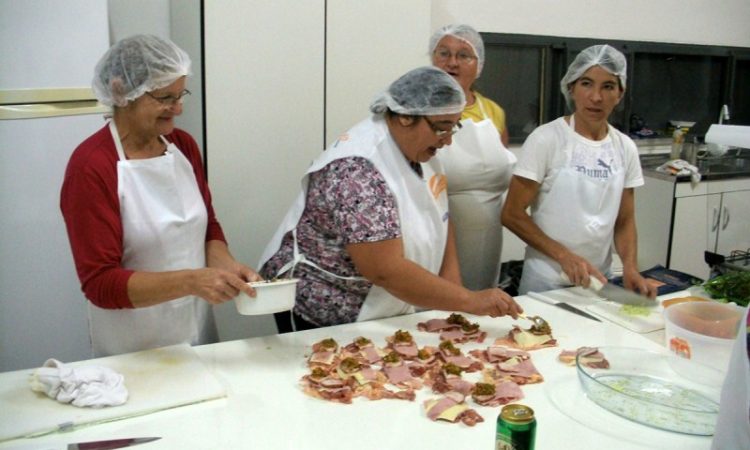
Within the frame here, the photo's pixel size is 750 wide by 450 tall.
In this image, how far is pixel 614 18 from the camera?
156 inches

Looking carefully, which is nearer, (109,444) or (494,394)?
(109,444)

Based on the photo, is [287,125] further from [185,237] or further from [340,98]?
[185,237]

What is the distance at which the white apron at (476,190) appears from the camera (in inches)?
91.1

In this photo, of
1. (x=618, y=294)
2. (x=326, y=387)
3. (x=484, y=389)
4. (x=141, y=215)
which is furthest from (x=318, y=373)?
(x=618, y=294)

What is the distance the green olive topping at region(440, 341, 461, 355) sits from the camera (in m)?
1.60

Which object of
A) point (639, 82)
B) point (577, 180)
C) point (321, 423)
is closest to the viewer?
point (321, 423)

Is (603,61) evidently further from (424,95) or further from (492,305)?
(492,305)

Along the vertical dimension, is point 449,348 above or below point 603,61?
below

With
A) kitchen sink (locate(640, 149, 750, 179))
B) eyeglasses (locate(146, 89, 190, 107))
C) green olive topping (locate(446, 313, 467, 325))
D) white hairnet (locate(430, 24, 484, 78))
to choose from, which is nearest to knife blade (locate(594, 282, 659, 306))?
green olive topping (locate(446, 313, 467, 325))

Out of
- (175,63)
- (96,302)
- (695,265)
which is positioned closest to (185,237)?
(96,302)

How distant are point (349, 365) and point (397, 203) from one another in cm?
48

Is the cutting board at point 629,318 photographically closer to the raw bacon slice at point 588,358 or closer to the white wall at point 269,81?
the raw bacon slice at point 588,358

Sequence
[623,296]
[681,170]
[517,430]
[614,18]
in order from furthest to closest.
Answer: [614,18] → [681,170] → [623,296] → [517,430]

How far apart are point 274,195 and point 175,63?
3.49 ft
